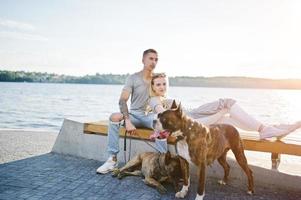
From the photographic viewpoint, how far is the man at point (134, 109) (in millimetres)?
6684

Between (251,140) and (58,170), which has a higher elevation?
(251,140)

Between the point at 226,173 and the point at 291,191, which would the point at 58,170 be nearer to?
the point at 226,173

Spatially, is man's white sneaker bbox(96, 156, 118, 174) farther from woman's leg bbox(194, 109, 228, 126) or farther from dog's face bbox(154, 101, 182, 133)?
dog's face bbox(154, 101, 182, 133)

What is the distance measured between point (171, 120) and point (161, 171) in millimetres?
1301

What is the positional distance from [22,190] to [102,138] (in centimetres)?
228

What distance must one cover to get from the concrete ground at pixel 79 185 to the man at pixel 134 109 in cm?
44

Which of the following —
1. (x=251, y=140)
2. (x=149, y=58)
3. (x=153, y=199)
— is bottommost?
(x=153, y=199)

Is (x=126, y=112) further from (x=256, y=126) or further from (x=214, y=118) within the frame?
(x=256, y=126)

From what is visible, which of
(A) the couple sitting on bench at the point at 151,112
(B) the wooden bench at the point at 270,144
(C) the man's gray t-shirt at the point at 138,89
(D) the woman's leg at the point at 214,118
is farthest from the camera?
(C) the man's gray t-shirt at the point at 138,89

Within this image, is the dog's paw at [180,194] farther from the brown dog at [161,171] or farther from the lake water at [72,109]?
the lake water at [72,109]

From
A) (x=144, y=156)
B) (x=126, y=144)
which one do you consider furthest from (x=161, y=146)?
(x=126, y=144)

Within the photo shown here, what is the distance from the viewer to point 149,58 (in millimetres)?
6691

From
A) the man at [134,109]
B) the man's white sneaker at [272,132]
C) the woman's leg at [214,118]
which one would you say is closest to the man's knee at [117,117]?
the man at [134,109]

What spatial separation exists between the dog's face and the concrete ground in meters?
1.15
